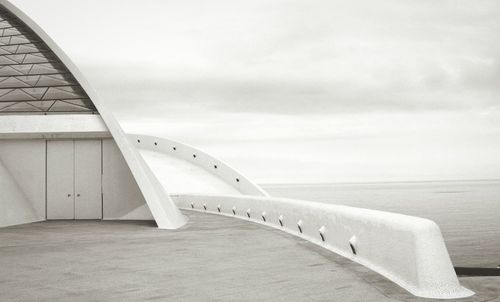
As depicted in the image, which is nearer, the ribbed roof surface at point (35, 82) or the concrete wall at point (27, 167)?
the ribbed roof surface at point (35, 82)

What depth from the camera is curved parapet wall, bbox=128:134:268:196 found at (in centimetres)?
3550

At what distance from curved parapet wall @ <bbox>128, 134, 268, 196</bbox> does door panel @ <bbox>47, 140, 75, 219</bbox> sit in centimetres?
1313

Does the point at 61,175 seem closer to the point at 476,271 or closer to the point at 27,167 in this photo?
the point at 27,167

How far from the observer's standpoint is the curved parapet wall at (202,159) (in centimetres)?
3550

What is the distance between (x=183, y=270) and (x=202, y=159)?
29425mm

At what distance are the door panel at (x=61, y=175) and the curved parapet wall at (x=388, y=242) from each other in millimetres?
9015

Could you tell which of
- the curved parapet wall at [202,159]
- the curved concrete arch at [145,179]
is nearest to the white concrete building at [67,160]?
the curved concrete arch at [145,179]

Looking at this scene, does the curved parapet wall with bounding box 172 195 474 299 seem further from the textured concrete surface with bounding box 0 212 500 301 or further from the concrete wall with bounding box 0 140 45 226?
the concrete wall with bounding box 0 140 45 226

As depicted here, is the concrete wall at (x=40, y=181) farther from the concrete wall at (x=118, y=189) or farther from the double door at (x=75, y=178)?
the double door at (x=75, y=178)

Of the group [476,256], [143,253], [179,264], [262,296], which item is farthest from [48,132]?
[476,256]

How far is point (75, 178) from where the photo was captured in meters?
21.4

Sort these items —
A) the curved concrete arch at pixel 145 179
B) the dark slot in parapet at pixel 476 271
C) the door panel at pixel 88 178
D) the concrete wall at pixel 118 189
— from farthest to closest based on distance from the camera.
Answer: the door panel at pixel 88 178 → the concrete wall at pixel 118 189 → the curved concrete arch at pixel 145 179 → the dark slot in parapet at pixel 476 271

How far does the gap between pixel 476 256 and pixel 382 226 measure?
2420 cm

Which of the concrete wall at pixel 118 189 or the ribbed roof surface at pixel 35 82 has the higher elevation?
the ribbed roof surface at pixel 35 82
